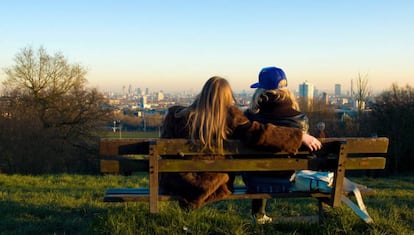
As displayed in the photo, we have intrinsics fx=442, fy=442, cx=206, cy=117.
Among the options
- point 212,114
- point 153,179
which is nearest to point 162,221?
point 153,179

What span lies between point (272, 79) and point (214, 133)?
2.85ft

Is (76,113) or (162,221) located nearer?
(162,221)

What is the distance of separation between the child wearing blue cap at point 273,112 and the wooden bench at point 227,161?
0.20 m

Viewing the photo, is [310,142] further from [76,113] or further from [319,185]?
[76,113]

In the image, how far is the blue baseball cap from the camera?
169 inches

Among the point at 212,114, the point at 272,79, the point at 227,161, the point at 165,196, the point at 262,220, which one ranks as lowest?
the point at 262,220

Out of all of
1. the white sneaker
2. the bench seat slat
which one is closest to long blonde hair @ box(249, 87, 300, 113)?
the bench seat slat

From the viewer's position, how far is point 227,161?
3898 millimetres

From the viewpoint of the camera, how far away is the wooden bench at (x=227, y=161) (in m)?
3.84

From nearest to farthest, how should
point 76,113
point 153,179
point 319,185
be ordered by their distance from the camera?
point 153,179
point 319,185
point 76,113

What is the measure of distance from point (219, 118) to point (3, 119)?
21169 millimetres

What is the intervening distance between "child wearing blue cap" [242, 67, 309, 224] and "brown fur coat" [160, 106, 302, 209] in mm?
287

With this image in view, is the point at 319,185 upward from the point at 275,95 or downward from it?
downward

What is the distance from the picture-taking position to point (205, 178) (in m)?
3.99
